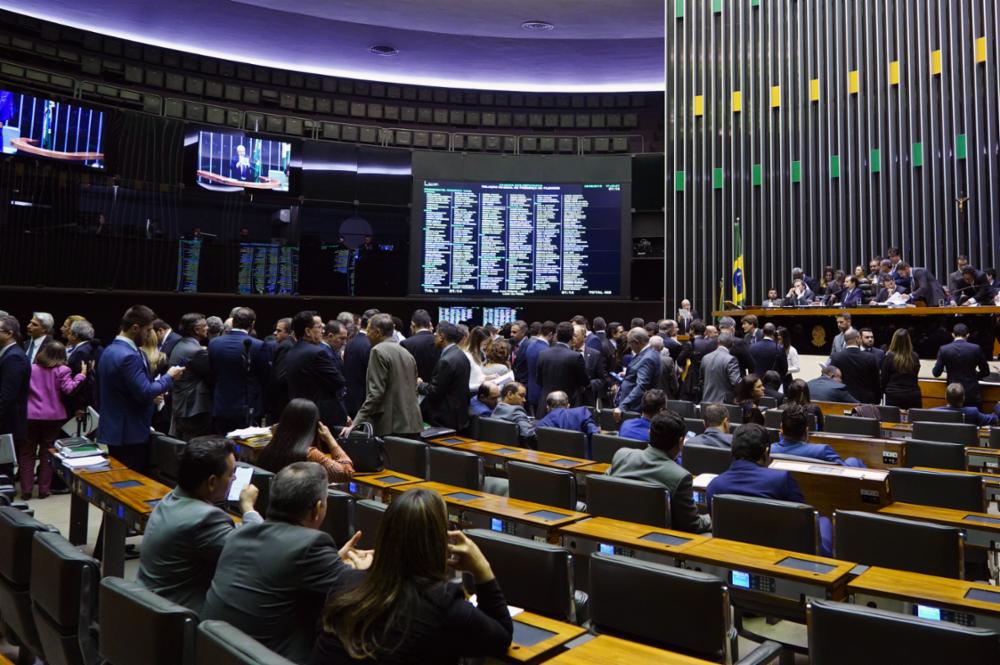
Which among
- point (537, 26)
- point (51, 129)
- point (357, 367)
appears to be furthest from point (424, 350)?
point (537, 26)

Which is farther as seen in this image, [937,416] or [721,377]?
[721,377]

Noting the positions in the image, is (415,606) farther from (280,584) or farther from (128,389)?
(128,389)

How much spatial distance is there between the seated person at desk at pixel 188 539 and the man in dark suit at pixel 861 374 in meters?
6.14

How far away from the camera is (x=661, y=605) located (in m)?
2.20

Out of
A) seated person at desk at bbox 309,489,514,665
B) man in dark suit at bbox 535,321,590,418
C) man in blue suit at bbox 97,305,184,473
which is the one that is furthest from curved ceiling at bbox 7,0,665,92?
seated person at desk at bbox 309,489,514,665

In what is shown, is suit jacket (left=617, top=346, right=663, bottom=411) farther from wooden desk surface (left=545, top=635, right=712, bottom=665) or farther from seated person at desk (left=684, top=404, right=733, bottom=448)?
wooden desk surface (left=545, top=635, right=712, bottom=665)

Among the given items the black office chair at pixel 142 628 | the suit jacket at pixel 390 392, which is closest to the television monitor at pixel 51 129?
the suit jacket at pixel 390 392

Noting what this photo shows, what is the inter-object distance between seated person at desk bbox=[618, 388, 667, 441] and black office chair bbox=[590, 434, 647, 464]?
12cm

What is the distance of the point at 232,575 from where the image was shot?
2041 millimetres

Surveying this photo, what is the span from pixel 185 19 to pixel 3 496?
12368mm

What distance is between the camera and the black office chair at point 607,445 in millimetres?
4727

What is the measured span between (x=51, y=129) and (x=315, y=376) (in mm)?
7669

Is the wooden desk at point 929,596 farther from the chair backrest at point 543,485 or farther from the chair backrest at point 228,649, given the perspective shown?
the chair backrest at point 228,649

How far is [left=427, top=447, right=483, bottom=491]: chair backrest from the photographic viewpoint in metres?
4.01
